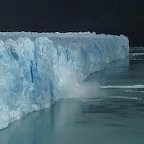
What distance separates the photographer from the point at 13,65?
9047 mm

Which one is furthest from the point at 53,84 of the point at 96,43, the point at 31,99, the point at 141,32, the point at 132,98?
the point at 141,32

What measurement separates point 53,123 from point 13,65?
1.43 m

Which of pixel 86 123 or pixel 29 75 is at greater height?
pixel 29 75

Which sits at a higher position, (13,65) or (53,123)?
(13,65)

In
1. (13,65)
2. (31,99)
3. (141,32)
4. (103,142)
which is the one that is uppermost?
(141,32)

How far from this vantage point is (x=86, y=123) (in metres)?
8.92

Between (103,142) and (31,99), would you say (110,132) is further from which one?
(31,99)

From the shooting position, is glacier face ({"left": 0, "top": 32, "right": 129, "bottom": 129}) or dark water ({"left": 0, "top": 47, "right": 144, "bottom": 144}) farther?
glacier face ({"left": 0, "top": 32, "right": 129, "bottom": 129})

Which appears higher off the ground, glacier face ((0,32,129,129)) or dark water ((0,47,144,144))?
glacier face ((0,32,129,129))

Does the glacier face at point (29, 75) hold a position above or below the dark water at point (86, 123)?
above

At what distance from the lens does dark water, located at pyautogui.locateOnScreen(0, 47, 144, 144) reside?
25.4 feet

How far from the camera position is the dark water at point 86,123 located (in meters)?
7.74

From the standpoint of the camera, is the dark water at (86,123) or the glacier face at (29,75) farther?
the glacier face at (29,75)

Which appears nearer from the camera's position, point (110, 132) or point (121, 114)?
point (110, 132)
